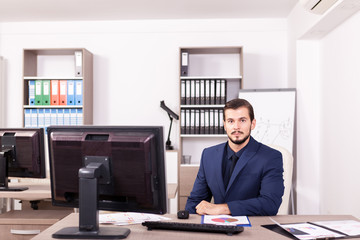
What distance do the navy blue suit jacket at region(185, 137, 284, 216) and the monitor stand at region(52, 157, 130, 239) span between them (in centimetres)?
71

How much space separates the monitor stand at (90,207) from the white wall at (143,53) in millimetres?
3198

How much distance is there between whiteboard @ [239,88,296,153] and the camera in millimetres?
4078

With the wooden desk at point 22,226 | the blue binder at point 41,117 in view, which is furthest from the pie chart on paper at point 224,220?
the blue binder at point 41,117

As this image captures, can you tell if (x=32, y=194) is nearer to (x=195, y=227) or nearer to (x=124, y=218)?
(x=124, y=218)

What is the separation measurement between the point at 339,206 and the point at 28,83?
146 inches

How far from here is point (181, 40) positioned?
4699 mm

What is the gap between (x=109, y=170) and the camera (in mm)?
1473

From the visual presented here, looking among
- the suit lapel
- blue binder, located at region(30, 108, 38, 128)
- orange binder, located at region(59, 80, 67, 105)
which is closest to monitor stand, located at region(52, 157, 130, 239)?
the suit lapel

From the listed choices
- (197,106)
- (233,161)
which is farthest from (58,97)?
(233,161)

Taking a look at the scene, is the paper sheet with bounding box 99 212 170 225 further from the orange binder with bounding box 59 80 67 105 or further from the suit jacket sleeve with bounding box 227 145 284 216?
the orange binder with bounding box 59 80 67 105

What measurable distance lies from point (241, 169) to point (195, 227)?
60 cm

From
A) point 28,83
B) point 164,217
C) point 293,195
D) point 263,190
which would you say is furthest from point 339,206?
point 28,83

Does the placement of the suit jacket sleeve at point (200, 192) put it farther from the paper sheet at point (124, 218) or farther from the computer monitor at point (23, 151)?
the computer monitor at point (23, 151)

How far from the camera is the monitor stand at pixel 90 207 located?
1422mm
